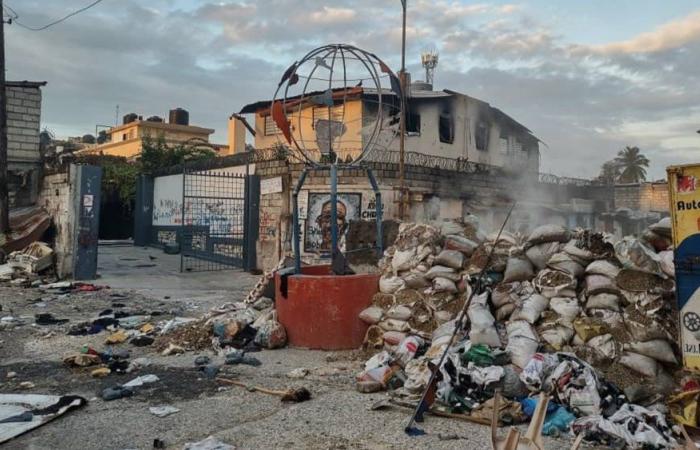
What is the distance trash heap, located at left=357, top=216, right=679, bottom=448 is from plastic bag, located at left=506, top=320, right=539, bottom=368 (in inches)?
0.4

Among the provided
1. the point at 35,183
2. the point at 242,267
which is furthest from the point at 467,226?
the point at 35,183

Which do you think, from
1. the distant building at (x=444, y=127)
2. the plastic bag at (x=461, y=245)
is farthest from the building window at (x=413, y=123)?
the plastic bag at (x=461, y=245)

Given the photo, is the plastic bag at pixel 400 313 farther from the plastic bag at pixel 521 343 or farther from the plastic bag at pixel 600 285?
the plastic bag at pixel 600 285

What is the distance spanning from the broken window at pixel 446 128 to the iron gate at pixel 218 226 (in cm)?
1004

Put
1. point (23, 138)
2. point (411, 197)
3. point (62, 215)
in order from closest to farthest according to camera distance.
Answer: point (62, 215) → point (411, 197) → point (23, 138)

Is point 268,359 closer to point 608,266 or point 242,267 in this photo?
point 608,266

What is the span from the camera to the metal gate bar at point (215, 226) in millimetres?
14211

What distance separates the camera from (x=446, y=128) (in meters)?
22.8

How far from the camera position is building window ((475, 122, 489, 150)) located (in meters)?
24.8

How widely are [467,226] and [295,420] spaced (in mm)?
3650

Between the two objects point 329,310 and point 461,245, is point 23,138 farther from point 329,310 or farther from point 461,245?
point 461,245

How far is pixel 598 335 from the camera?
4.35 metres

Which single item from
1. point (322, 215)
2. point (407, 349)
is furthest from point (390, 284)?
point (322, 215)

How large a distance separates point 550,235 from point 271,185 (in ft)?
31.5
